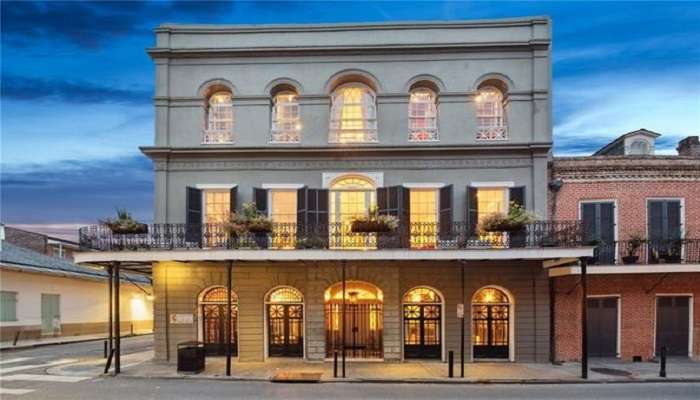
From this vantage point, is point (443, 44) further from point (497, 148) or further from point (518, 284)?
point (518, 284)

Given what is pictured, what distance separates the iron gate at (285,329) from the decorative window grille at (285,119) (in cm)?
564

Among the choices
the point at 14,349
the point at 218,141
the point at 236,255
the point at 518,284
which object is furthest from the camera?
the point at 14,349

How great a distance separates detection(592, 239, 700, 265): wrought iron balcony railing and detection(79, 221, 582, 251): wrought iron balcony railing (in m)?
1.74

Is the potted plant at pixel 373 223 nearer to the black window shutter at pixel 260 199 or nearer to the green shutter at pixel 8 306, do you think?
the black window shutter at pixel 260 199

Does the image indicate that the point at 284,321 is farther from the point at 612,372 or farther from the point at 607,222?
the point at 607,222

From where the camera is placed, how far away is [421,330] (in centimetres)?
1720

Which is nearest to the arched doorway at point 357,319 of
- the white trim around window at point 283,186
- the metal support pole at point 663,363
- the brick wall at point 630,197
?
the white trim around window at point 283,186

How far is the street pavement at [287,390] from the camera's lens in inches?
483

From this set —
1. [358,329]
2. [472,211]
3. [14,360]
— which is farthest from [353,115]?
[14,360]

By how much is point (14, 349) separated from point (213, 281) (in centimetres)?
1097

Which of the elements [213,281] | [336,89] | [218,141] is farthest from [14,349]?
[336,89]

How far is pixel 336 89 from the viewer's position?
1830cm

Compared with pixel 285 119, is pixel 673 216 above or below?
below

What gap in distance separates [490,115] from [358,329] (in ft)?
27.8
